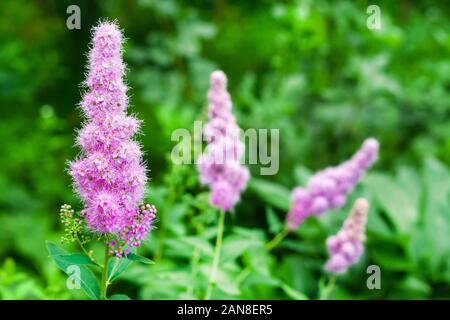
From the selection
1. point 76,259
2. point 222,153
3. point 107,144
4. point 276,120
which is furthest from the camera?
point 276,120

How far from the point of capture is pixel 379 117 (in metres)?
4.03

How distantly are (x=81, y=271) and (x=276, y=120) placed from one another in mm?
2410

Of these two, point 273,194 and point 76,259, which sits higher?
point 273,194

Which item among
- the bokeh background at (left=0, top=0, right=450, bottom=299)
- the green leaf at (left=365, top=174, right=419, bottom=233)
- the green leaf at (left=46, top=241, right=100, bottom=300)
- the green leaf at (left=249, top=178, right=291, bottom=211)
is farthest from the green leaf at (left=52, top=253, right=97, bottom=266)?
the green leaf at (left=365, top=174, right=419, bottom=233)

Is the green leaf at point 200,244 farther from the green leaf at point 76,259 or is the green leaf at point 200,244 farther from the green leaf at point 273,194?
the green leaf at point 273,194

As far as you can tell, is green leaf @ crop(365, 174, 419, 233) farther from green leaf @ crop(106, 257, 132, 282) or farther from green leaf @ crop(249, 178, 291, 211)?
green leaf @ crop(106, 257, 132, 282)

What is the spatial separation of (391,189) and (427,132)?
3.32 ft

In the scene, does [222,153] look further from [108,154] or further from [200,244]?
[108,154]

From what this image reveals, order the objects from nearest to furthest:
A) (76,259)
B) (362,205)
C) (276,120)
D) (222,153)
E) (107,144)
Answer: (107,144)
(76,259)
(222,153)
(362,205)
(276,120)

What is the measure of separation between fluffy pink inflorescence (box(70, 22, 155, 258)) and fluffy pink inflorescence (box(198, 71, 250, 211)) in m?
0.61

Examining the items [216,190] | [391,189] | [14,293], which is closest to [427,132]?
[391,189]

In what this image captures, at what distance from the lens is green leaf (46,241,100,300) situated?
1.36 meters

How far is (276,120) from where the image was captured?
12.3 feet

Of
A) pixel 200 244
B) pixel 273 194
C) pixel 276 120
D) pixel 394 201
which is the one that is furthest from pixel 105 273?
pixel 276 120
